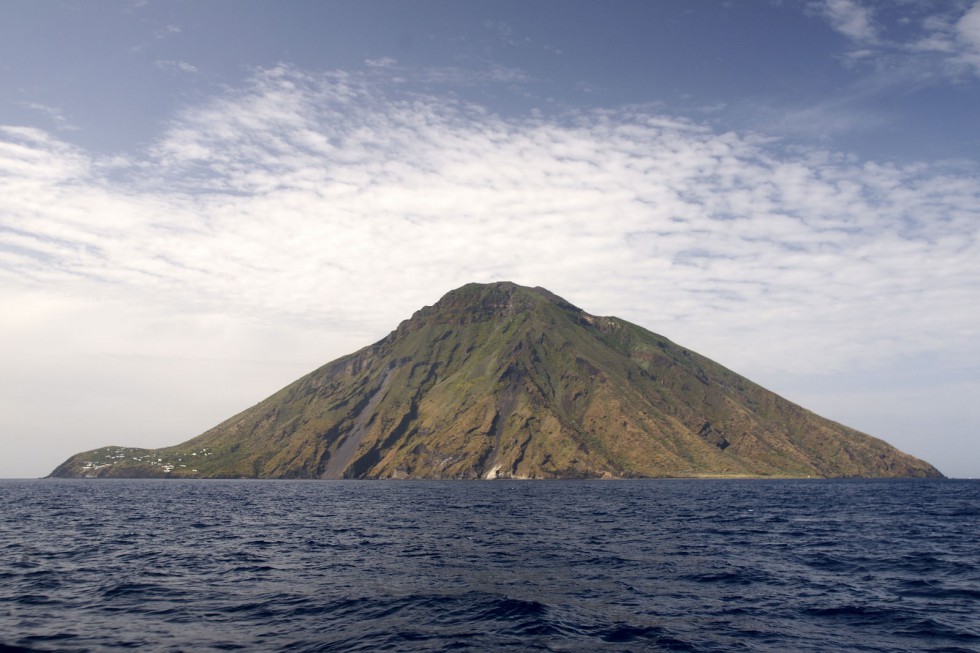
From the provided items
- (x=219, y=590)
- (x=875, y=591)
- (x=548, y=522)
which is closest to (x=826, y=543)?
(x=875, y=591)

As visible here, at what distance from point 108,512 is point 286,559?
202 ft

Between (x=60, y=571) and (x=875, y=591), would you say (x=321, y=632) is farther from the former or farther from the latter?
(x=875, y=591)

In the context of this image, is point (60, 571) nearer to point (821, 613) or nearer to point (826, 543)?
point (821, 613)

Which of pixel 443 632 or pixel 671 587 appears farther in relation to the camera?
pixel 671 587

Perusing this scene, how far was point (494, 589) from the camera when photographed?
31328mm

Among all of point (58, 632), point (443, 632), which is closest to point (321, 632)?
point (443, 632)

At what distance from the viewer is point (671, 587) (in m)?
31.9

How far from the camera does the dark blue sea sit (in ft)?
74.9

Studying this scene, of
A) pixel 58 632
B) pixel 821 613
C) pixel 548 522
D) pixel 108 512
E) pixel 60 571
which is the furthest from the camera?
pixel 108 512

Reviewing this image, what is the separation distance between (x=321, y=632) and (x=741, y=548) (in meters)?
34.2

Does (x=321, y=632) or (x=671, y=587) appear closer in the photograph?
(x=321, y=632)

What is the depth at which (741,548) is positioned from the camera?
45.8 metres

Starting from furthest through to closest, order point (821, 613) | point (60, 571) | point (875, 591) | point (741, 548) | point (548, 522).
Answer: point (548, 522), point (741, 548), point (60, 571), point (875, 591), point (821, 613)

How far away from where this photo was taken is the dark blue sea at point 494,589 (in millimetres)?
22844
